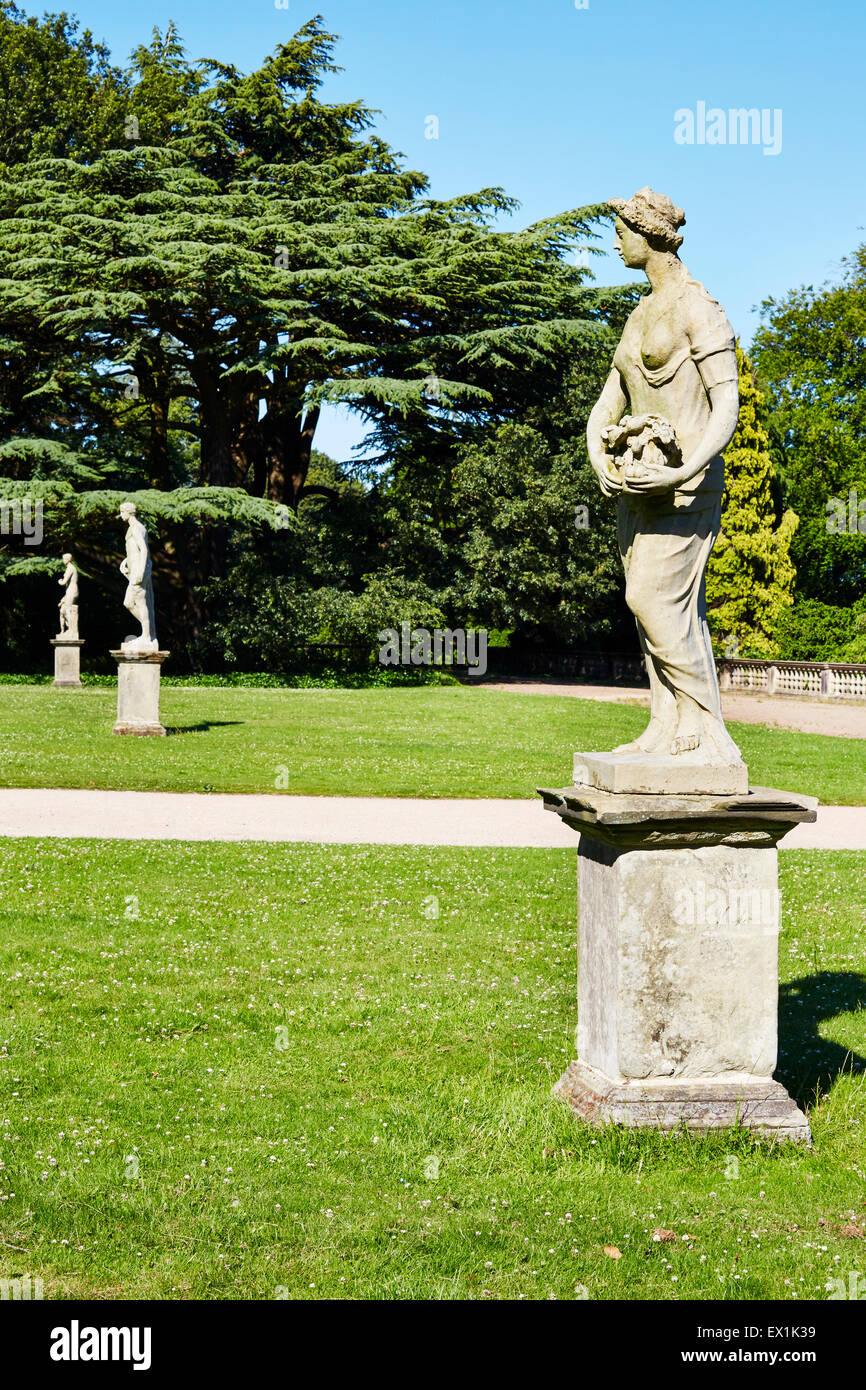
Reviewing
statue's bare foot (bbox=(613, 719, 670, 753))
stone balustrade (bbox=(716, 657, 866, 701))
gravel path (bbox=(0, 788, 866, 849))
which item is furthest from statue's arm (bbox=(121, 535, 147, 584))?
stone balustrade (bbox=(716, 657, 866, 701))

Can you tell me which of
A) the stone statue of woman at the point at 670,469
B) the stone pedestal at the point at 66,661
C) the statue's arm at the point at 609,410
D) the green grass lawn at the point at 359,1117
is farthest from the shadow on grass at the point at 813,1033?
the stone pedestal at the point at 66,661

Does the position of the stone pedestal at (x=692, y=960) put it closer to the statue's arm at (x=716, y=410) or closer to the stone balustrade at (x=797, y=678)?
the statue's arm at (x=716, y=410)

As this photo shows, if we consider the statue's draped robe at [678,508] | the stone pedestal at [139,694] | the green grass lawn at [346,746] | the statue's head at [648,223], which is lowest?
the green grass lawn at [346,746]

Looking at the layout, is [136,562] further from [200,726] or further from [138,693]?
[200,726]

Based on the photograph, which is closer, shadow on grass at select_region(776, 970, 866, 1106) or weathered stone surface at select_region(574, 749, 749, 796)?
weathered stone surface at select_region(574, 749, 749, 796)

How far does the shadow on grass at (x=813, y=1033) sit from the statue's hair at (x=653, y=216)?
3.57 metres

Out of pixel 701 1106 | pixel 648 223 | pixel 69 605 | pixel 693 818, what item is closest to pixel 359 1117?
pixel 701 1106


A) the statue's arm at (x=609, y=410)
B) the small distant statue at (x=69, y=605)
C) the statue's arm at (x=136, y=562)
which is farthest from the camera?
the small distant statue at (x=69, y=605)

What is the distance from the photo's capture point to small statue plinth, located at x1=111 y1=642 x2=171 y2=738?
17.7 meters

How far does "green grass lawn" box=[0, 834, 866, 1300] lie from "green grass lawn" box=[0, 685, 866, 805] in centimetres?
555

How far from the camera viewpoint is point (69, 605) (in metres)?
27.6

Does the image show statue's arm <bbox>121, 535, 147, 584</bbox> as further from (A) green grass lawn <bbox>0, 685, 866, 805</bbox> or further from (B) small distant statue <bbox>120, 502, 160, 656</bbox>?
(A) green grass lawn <bbox>0, 685, 866, 805</bbox>

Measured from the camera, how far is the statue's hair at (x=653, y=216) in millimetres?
5020
